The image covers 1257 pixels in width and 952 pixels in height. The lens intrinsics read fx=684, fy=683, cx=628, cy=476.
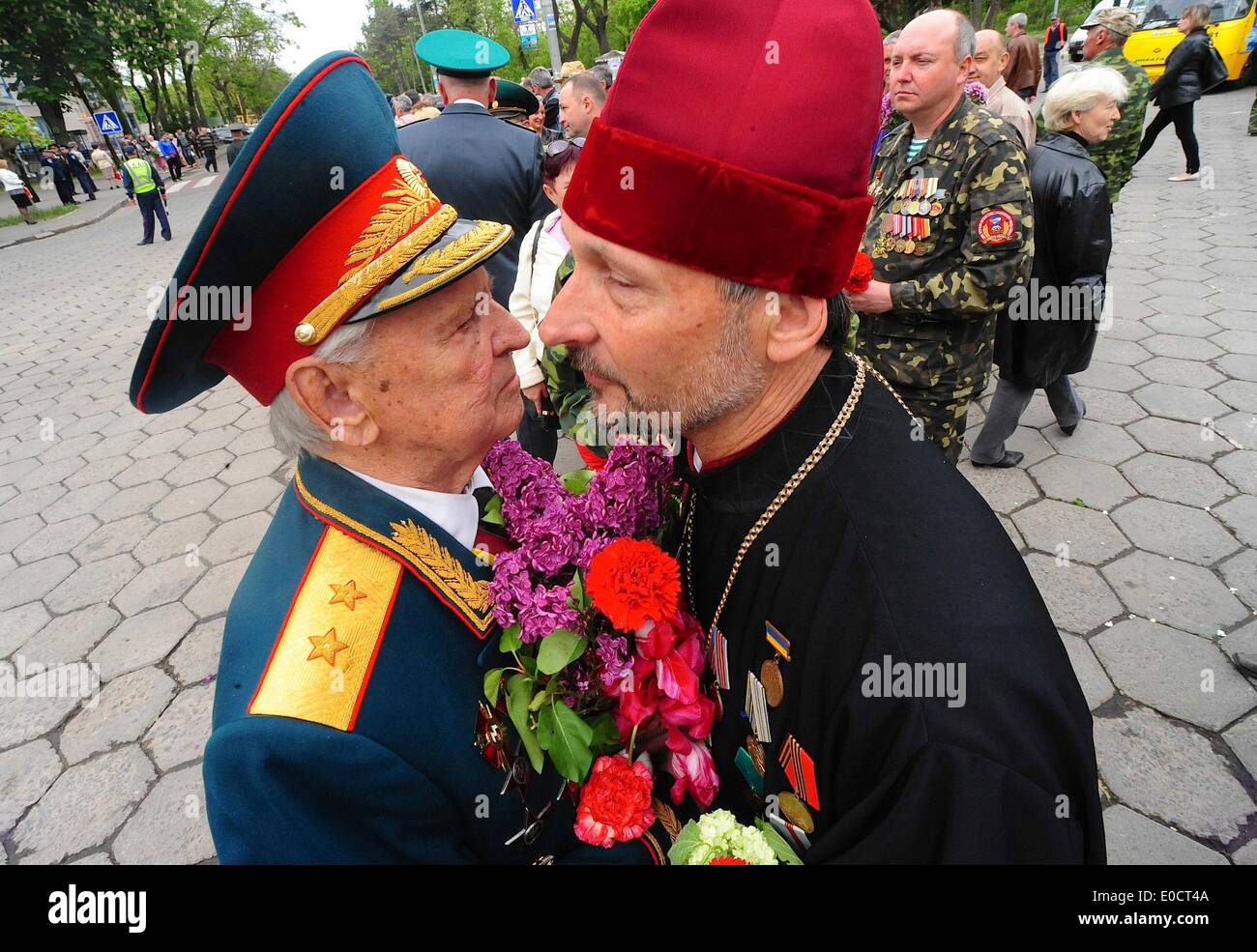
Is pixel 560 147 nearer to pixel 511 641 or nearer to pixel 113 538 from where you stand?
pixel 511 641

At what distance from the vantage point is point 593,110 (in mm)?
5988

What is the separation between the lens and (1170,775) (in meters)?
2.68

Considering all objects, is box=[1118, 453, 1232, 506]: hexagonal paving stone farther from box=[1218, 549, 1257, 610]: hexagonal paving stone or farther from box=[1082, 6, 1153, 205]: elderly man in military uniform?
box=[1082, 6, 1153, 205]: elderly man in military uniform

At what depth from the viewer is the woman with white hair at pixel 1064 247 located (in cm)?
389

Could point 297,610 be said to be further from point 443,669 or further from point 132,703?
point 132,703

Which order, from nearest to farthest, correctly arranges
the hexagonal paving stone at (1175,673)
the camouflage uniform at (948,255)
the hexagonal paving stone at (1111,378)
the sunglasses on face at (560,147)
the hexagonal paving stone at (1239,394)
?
the hexagonal paving stone at (1175,673) → the camouflage uniform at (948,255) → the sunglasses on face at (560,147) → the hexagonal paving stone at (1239,394) → the hexagonal paving stone at (1111,378)

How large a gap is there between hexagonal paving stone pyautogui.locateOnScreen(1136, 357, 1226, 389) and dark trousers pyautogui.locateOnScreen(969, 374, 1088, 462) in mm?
1068

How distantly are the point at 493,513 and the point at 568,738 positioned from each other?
2.02ft

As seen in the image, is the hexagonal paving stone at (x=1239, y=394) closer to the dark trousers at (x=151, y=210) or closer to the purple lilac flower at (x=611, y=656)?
the purple lilac flower at (x=611, y=656)

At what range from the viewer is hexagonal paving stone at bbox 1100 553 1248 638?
3309 mm

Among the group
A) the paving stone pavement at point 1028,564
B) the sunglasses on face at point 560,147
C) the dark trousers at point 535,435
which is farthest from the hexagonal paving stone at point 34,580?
the sunglasses on face at point 560,147

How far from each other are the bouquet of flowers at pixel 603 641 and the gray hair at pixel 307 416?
1.57 ft

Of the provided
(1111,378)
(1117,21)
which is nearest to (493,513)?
(1111,378)

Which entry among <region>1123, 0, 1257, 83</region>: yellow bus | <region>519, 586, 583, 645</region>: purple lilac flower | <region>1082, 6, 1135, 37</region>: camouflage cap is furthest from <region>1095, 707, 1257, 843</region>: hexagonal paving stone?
<region>1123, 0, 1257, 83</region>: yellow bus
